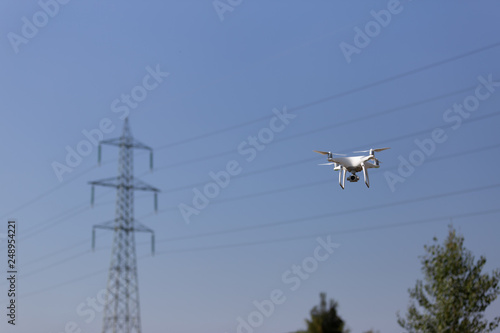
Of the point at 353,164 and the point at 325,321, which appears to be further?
the point at 353,164

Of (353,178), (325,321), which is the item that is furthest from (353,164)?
(325,321)

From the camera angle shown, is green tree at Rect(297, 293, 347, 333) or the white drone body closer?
green tree at Rect(297, 293, 347, 333)

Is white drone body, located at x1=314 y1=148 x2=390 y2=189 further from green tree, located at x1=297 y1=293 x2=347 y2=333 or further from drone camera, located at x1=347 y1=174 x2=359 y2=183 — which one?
green tree, located at x1=297 y1=293 x2=347 y2=333

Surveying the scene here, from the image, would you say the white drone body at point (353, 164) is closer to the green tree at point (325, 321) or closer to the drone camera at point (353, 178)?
the drone camera at point (353, 178)

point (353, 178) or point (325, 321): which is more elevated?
point (353, 178)

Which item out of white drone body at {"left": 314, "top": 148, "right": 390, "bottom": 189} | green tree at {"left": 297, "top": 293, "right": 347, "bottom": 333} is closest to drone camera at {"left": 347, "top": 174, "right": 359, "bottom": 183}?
white drone body at {"left": 314, "top": 148, "right": 390, "bottom": 189}

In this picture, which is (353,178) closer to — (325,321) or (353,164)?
(353,164)

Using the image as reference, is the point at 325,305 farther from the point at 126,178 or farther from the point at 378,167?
the point at 126,178

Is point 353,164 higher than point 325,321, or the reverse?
point 353,164

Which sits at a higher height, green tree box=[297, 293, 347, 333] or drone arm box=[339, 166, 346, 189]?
drone arm box=[339, 166, 346, 189]
